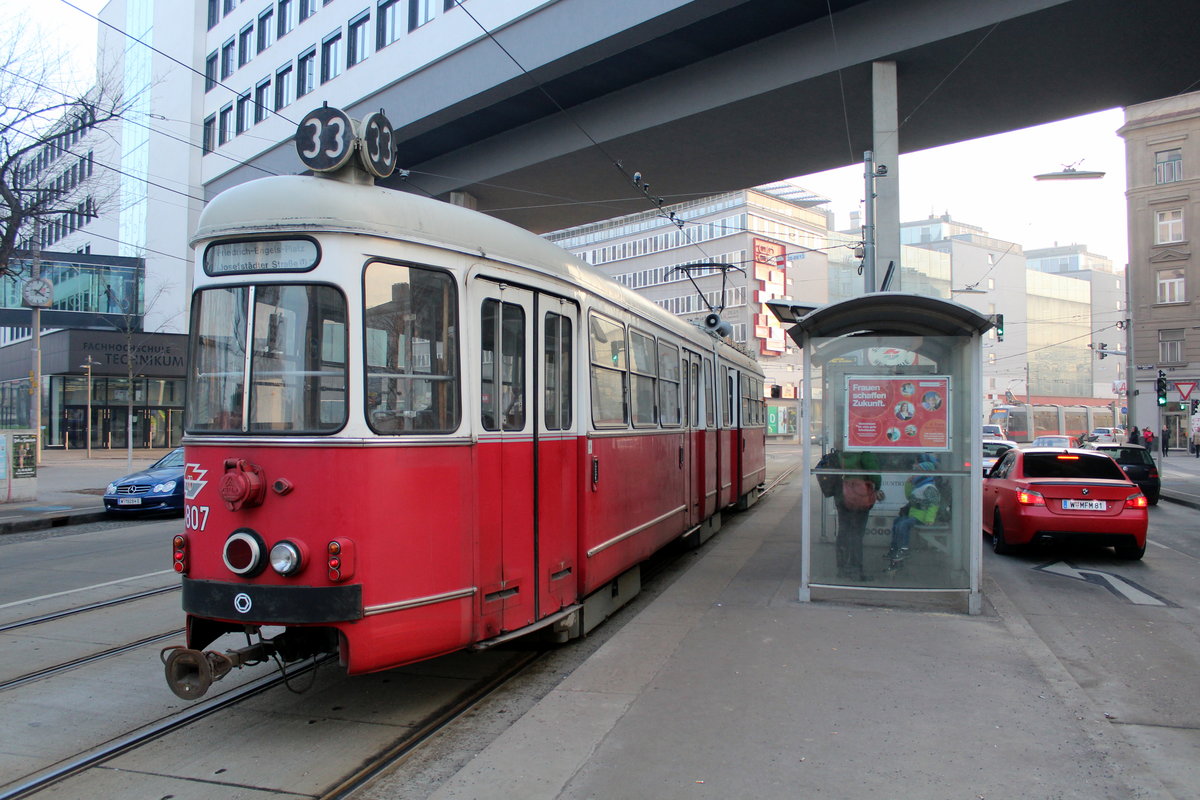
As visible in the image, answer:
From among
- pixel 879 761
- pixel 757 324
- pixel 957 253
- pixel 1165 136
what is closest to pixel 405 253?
pixel 879 761

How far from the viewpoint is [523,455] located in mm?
5887

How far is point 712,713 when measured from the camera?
5.30 m

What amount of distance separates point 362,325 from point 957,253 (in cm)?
7712

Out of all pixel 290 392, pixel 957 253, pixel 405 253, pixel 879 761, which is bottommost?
pixel 879 761

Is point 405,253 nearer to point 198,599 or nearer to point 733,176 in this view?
point 198,599

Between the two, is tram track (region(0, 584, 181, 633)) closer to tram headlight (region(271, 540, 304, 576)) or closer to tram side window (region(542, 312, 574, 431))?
tram headlight (region(271, 540, 304, 576))

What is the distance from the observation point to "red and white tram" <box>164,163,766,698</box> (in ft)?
15.5

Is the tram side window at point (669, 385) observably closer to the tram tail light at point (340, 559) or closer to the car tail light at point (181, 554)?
the tram tail light at point (340, 559)

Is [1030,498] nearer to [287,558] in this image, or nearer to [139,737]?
[287,558]

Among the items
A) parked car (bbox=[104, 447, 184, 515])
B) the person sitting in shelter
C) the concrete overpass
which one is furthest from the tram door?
parked car (bbox=[104, 447, 184, 515])

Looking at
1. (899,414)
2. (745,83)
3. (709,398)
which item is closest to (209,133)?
(745,83)

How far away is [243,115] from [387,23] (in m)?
11.4

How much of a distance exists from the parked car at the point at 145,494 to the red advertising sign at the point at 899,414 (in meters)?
13.6

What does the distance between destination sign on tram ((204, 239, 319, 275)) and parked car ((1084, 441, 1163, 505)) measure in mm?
19439
